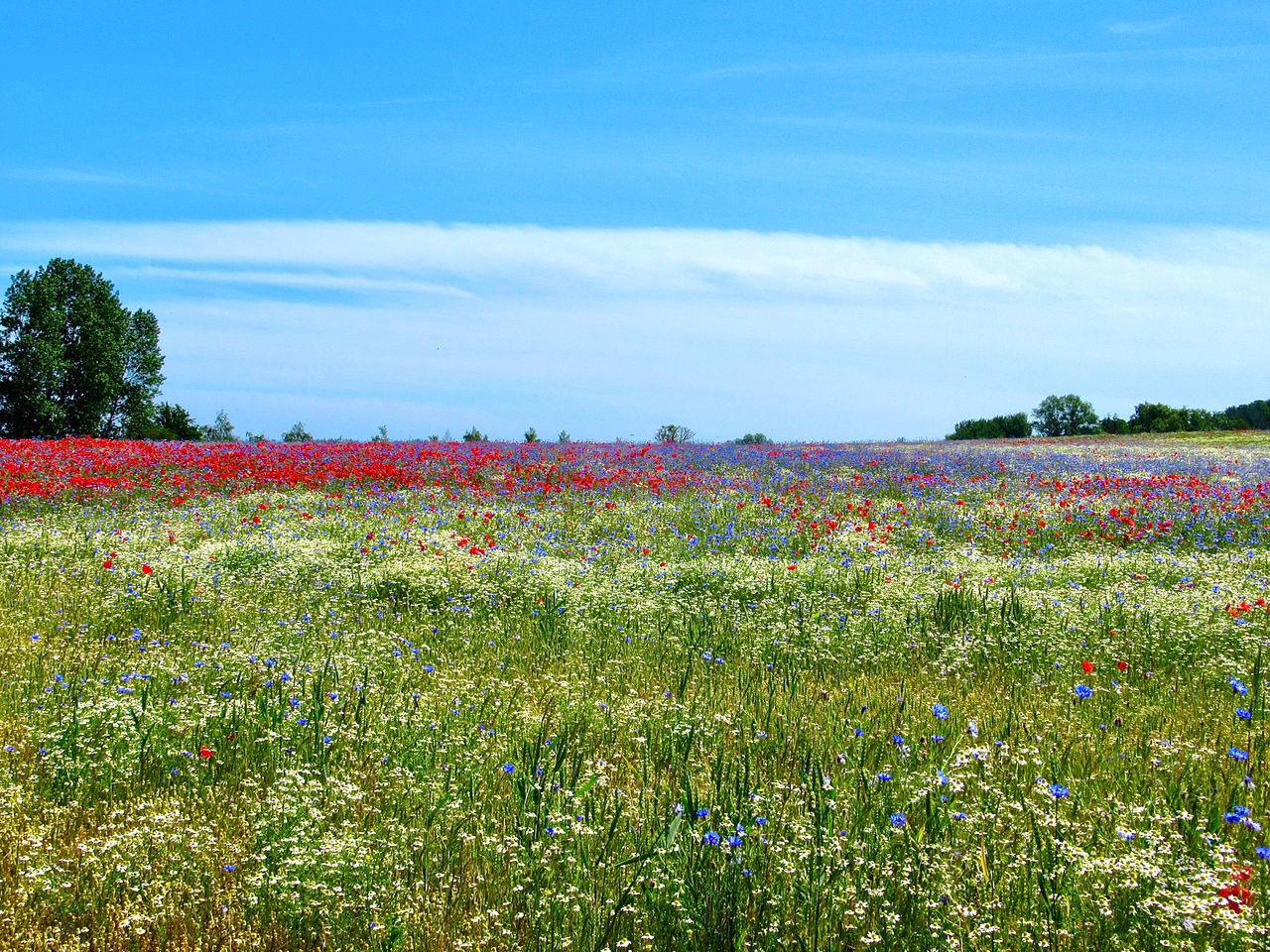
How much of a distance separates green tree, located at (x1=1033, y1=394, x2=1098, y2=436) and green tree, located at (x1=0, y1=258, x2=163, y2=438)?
3236 inches

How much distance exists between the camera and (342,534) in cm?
1106

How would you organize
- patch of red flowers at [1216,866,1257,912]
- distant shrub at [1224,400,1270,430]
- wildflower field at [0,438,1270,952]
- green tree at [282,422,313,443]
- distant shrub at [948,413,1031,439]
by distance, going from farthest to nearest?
distant shrub at [1224,400,1270,430], distant shrub at [948,413,1031,439], green tree at [282,422,313,443], wildflower field at [0,438,1270,952], patch of red flowers at [1216,866,1257,912]

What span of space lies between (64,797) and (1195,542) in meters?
13.4

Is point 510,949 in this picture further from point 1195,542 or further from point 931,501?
point 931,501

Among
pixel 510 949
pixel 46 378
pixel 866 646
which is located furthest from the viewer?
pixel 46 378

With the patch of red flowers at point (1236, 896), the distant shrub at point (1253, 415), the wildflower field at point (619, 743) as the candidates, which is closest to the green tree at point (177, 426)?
the wildflower field at point (619, 743)

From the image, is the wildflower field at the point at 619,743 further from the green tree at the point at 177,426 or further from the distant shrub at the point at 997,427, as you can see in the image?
the distant shrub at the point at 997,427

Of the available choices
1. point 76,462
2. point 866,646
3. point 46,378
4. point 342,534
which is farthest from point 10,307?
point 866,646

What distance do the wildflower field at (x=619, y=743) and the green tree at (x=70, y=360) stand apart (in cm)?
3846

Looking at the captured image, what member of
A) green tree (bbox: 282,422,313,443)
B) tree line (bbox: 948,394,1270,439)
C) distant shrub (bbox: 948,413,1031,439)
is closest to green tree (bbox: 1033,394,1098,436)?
tree line (bbox: 948,394,1270,439)

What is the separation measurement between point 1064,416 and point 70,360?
91123 mm

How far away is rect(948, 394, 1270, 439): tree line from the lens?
208 ft

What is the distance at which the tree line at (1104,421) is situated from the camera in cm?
6328

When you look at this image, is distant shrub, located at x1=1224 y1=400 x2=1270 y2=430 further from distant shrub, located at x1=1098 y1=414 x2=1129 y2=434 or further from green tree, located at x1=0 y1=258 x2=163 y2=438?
green tree, located at x1=0 y1=258 x2=163 y2=438
